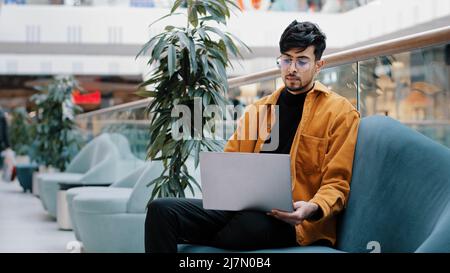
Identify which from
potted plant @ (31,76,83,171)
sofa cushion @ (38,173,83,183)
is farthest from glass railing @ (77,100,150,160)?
sofa cushion @ (38,173,83,183)

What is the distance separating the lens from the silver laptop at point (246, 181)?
84.4 inches

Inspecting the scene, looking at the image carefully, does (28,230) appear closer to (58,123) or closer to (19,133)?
(58,123)

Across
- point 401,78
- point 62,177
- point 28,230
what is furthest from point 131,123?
point 401,78

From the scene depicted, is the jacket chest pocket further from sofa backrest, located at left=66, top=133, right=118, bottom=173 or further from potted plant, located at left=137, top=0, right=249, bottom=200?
sofa backrest, located at left=66, top=133, right=118, bottom=173

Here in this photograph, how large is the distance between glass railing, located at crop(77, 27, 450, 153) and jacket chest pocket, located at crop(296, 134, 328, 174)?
50cm

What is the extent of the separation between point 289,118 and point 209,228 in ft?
1.59

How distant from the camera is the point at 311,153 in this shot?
234 cm

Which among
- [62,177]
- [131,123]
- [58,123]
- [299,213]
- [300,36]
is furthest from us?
[58,123]

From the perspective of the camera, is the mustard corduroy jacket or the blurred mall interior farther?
the blurred mall interior

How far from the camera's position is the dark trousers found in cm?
220

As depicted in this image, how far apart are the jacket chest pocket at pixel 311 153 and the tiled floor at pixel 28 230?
11.4 feet

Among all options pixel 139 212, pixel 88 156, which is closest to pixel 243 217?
pixel 139 212

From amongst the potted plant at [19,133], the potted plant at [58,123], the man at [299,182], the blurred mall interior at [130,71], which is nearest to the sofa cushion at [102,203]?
the blurred mall interior at [130,71]

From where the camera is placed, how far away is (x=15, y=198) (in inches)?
411
